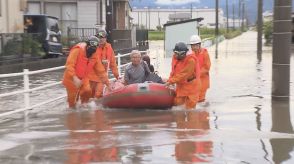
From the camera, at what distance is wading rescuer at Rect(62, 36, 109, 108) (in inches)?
473

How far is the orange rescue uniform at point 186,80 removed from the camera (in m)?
11.7

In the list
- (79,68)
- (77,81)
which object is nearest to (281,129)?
(77,81)

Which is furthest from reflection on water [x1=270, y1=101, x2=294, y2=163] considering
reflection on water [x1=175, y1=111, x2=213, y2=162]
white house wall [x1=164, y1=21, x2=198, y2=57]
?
white house wall [x1=164, y1=21, x2=198, y2=57]

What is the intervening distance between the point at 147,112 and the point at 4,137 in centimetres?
345

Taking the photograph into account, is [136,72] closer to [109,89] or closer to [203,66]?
[109,89]

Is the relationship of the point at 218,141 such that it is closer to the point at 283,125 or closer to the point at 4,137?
the point at 283,125

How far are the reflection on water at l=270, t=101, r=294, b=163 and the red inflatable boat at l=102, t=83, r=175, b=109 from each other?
2141 mm

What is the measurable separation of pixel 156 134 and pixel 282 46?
4.39 meters

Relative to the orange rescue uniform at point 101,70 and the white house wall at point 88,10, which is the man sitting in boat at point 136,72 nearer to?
the orange rescue uniform at point 101,70

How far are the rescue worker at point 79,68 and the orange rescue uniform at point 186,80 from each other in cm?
177

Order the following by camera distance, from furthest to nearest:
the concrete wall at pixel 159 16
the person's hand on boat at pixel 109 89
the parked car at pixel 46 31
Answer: the concrete wall at pixel 159 16 → the parked car at pixel 46 31 → the person's hand on boat at pixel 109 89

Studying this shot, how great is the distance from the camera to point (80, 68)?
1229 cm

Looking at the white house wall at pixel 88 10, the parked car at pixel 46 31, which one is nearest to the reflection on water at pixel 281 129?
the parked car at pixel 46 31

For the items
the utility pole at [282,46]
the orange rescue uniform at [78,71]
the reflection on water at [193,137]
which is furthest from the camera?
the utility pole at [282,46]
